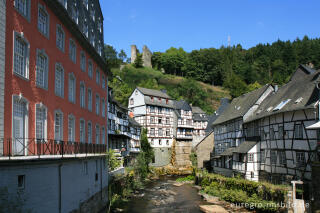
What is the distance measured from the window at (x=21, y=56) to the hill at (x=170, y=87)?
56.8 meters

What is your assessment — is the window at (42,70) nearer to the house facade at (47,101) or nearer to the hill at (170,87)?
the house facade at (47,101)

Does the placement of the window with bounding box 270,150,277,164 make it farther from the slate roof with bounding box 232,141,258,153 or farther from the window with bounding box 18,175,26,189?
the window with bounding box 18,175,26,189

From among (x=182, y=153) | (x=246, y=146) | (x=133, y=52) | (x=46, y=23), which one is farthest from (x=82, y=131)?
(x=133, y=52)

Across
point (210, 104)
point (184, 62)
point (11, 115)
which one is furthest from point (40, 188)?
point (184, 62)

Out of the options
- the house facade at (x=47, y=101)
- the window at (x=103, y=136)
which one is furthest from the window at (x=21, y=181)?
the window at (x=103, y=136)

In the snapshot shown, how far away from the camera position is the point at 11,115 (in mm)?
12312

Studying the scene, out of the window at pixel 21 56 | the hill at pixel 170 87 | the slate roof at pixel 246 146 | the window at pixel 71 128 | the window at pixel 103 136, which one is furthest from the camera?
the hill at pixel 170 87

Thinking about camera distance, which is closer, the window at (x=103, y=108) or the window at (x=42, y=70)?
the window at (x=42, y=70)

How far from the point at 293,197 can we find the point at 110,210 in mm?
13658

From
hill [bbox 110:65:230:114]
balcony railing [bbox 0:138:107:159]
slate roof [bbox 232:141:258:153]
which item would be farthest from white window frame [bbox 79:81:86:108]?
hill [bbox 110:65:230:114]

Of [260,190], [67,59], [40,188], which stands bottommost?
[260,190]

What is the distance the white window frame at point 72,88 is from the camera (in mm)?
19520

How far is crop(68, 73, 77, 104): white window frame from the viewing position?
64.0 ft

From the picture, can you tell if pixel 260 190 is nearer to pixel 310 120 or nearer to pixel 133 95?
pixel 310 120
